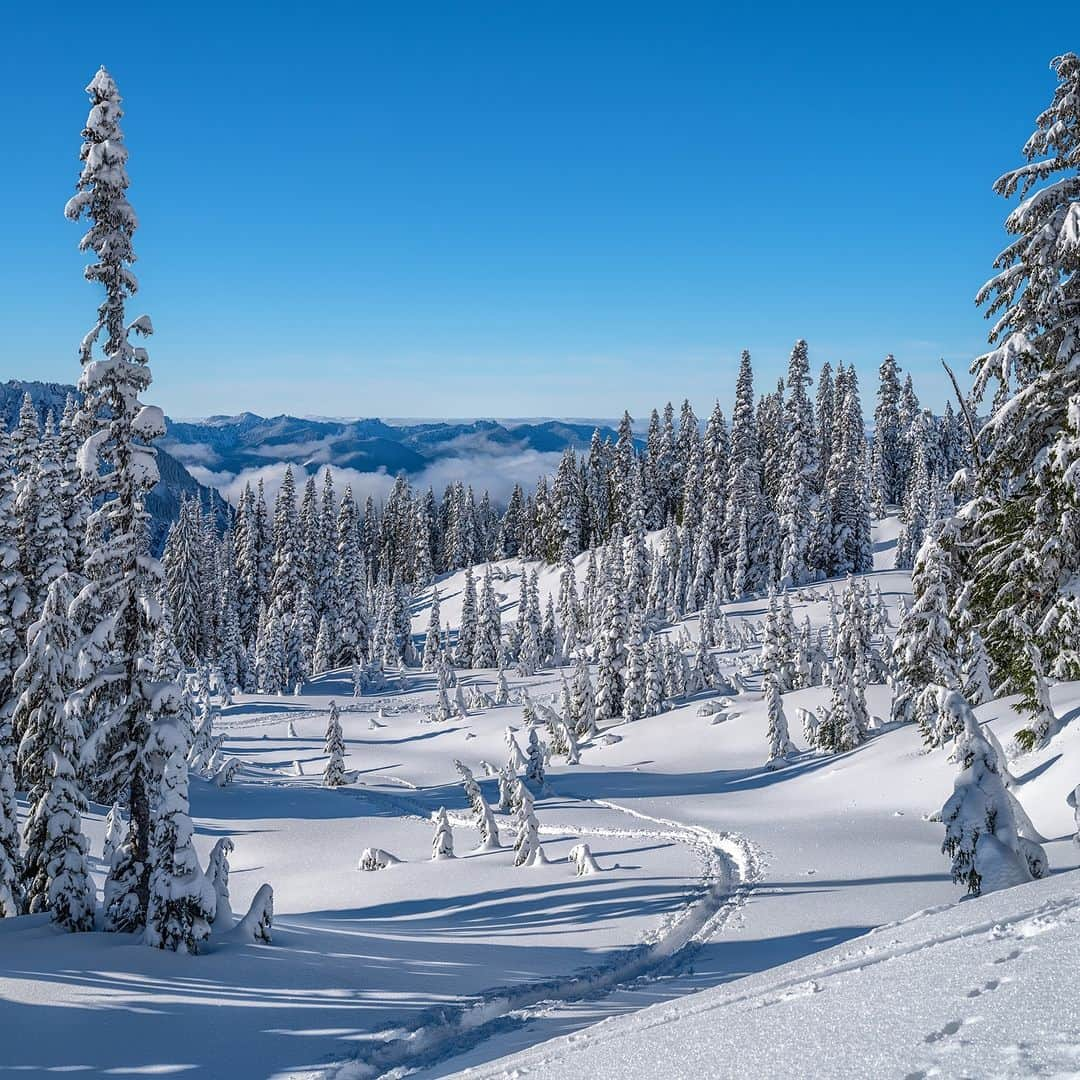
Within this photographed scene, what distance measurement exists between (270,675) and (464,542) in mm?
56868

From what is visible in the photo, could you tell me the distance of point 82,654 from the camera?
15211mm

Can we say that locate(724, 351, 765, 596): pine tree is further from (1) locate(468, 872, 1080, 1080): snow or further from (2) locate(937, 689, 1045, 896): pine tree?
(1) locate(468, 872, 1080, 1080): snow

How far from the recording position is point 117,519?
51.5 ft

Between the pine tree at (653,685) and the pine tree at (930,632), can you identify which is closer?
the pine tree at (930,632)

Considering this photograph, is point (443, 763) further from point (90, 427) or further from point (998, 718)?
point (90, 427)

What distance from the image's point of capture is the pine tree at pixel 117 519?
1520 centimetres

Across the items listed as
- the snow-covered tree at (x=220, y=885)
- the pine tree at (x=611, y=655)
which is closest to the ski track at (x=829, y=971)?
the snow-covered tree at (x=220, y=885)

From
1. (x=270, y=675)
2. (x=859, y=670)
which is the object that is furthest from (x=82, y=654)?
(x=270, y=675)

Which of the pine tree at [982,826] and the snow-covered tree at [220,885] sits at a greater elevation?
the pine tree at [982,826]

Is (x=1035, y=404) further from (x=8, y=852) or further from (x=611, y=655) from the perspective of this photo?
(x=611, y=655)

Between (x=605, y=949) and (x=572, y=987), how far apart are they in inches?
82.8

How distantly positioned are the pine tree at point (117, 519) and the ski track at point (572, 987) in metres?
6.11

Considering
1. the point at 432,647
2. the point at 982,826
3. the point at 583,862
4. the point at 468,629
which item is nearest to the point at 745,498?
the point at 468,629

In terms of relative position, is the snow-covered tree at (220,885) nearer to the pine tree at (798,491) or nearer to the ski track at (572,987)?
the ski track at (572,987)
